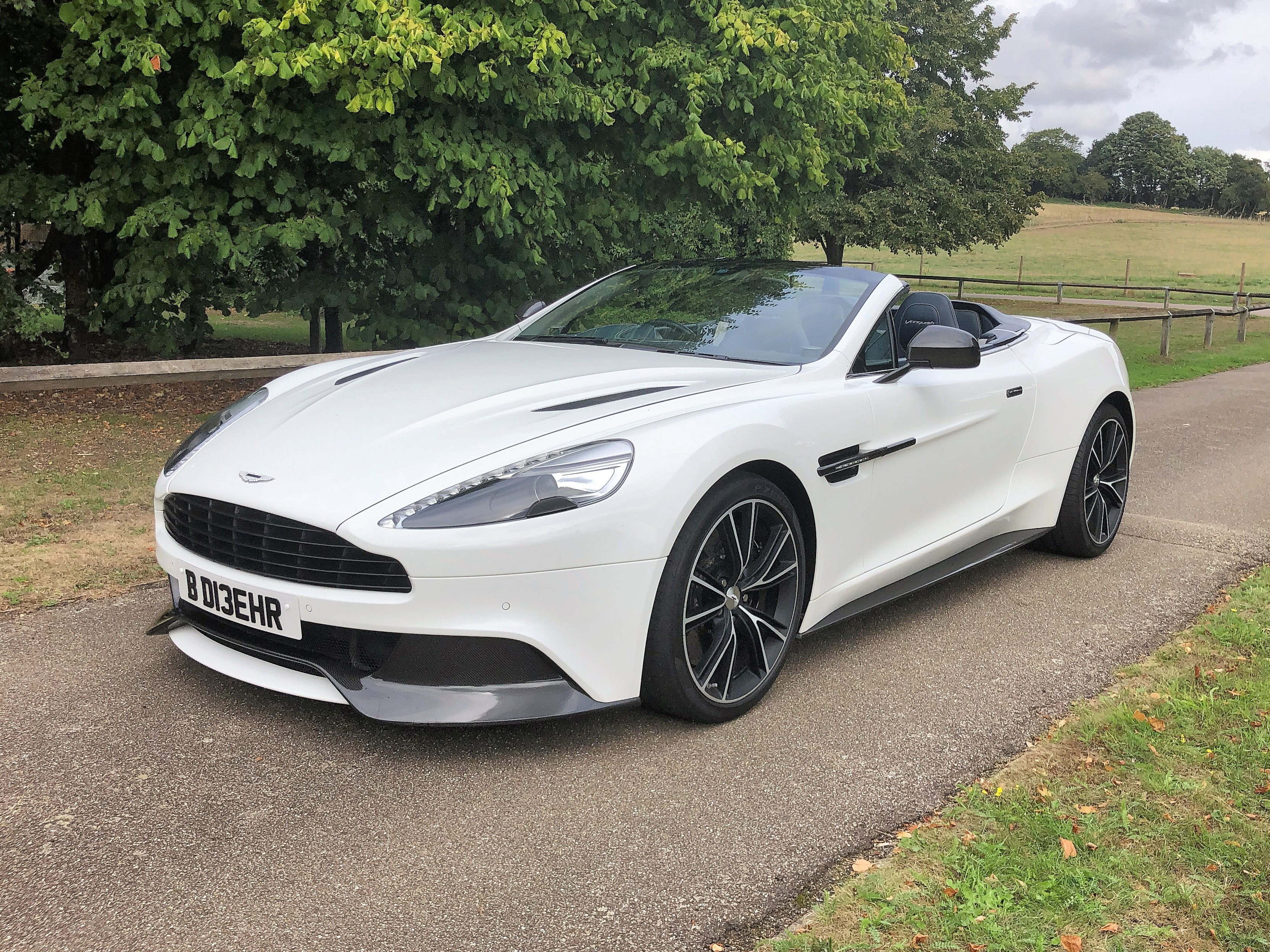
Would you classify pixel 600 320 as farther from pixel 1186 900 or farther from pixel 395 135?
pixel 395 135

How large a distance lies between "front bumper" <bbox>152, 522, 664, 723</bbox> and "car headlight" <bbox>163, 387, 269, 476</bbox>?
72 centimetres

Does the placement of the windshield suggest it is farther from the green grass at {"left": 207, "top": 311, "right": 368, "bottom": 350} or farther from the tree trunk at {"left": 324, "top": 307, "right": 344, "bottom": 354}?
the green grass at {"left": 207, "top": 311, "right": 368, "bottom": 350}

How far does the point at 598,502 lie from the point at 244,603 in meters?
1.05

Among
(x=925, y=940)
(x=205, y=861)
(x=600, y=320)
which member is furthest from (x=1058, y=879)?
(x=600, y=320)

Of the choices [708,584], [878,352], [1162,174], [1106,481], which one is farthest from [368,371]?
[1162,174]

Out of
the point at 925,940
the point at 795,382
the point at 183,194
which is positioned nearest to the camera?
the point at 925,940

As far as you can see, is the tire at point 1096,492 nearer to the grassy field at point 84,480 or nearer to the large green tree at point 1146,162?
the grassy field at point 84,480

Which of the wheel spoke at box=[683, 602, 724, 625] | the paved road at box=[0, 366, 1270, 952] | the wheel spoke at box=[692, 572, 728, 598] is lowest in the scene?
the paved road at box=[0, 366, 1270, 952]

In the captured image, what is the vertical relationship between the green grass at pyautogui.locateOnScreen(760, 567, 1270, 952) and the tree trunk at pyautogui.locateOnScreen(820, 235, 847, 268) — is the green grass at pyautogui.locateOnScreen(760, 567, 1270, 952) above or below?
below

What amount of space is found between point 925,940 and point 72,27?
8.71 meters

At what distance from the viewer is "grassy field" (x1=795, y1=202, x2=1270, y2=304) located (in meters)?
52.4

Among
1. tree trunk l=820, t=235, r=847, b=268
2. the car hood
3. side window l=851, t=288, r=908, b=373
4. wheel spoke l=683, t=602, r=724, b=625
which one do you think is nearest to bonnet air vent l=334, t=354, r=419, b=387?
the car hood

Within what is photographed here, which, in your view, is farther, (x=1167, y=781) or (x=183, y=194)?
(x=183, y=194)

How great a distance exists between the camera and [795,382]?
3.74 m
